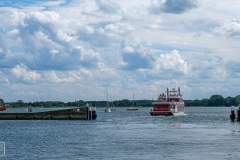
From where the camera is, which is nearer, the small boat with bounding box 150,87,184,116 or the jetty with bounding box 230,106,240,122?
the jetty with bounding box 230,106,240,122

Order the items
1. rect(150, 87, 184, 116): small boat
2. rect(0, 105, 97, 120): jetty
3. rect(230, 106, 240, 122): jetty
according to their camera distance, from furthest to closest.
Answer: rect(150, 87, 184, 116): small boat
rect(0, 105, 97, 120): jetty
rect(230, 106, 240, 122): jetty

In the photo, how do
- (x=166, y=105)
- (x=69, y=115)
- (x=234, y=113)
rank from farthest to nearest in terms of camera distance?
(x=166, y=105)
(x=69, y=115)
(x=234, y=113)

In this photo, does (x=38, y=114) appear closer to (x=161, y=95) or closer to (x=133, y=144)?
(x=161, y=95)

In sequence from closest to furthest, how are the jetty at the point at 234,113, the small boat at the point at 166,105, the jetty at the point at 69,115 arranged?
the jetty at the point at 234,113
the jetty at the point at 69,115
the small boat at the point at 166,105

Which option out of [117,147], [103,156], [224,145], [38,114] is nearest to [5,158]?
[103,156]

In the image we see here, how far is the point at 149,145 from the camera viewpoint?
195ft

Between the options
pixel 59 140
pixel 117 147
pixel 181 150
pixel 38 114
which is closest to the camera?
pixel 181 150

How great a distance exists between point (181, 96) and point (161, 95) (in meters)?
11.8

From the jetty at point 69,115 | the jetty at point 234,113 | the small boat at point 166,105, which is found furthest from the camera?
the small boat at point 166,105

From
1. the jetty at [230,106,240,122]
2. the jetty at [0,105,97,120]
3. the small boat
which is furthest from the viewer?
the small boat

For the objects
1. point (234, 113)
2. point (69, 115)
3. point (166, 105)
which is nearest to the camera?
point (234, 113)

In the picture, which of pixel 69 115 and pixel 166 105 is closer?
pixel 69 115

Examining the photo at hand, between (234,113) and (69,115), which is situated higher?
(234,113)

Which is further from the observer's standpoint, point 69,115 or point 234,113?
point 69,115
